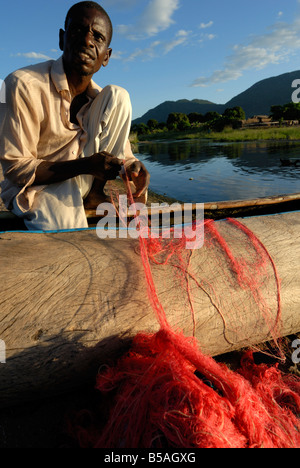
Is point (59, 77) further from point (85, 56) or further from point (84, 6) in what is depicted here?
point (84, 6)

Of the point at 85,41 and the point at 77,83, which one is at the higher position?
the point at 85,41

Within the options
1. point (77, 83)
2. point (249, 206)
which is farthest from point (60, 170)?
point (249, 206)

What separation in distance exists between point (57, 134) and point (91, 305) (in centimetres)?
138

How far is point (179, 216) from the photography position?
2.84m

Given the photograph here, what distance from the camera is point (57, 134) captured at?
2186mm

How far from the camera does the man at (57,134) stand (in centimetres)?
197

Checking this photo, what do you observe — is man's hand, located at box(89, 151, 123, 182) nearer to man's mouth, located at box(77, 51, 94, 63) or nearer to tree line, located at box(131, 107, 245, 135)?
man's mouth, located at box(77, 51, 94, 63)

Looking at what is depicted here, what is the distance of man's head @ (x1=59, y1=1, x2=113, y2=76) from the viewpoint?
1987 millimetres

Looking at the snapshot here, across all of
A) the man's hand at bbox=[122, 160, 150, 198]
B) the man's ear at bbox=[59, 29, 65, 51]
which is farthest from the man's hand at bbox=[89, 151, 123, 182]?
the man's ear at bbox=[59, 29, 65, 51]

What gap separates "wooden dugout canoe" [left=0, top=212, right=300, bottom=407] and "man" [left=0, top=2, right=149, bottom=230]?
0.39 meters

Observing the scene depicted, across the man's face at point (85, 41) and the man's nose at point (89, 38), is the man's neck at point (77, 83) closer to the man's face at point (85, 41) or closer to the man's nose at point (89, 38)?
the man's face at point (85, 41)

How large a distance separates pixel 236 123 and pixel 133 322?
150ft

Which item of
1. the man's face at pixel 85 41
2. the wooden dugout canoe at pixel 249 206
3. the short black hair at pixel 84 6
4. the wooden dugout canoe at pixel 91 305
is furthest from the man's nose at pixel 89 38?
the wooden dugout canoe at pixel 91 305
